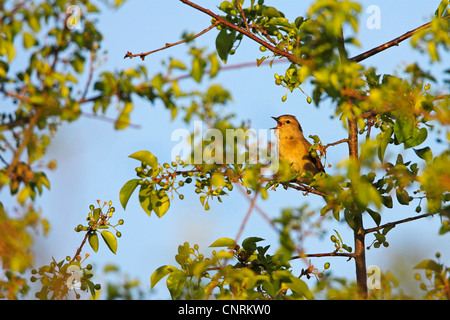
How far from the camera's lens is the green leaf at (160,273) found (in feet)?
12.8

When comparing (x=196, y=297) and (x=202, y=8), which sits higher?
(x=202, y=8)

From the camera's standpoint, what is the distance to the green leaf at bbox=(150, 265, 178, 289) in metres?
3.89

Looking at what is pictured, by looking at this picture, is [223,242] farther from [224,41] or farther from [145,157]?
[224,41]

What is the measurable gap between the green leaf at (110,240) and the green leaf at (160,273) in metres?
0.33

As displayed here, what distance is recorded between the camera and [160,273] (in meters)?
3.90

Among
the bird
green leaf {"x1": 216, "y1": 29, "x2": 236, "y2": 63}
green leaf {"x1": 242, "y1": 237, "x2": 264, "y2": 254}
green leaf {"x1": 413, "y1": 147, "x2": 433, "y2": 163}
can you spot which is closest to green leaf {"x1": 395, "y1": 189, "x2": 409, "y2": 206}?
green leaf {"x1": 413, "y1": 147, "x2": 433, "y2": 163}

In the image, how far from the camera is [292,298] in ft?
11.5

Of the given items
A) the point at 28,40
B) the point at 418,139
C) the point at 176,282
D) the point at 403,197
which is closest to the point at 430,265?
the point at 403,197

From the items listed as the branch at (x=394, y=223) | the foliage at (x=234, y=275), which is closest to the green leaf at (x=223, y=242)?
the foliage at (x=234, y=275)

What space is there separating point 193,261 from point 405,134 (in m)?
1.77

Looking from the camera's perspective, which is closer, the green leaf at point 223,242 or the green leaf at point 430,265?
the green leaf at point 430,265

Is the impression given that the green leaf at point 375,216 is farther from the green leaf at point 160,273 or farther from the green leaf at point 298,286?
the green leaf at point 160,273

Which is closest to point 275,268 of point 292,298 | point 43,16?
point 292,298
